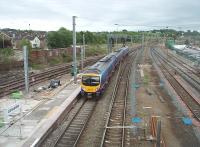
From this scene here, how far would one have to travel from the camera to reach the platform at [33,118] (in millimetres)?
16672

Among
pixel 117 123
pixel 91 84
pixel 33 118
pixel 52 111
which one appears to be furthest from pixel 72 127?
pixel 91 84

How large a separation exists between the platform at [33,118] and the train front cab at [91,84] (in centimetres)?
120

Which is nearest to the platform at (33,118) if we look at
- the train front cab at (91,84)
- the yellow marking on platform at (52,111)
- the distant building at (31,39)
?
the yellow marking on platform at (52,111)

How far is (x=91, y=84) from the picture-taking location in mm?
26750

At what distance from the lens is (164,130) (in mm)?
A: 18547

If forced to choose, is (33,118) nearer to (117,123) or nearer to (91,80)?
(117,123)

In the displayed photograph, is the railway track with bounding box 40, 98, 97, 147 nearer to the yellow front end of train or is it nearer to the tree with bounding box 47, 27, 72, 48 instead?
the yellow front end of train

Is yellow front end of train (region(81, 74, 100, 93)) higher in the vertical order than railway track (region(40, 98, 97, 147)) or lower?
higher

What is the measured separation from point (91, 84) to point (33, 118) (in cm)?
755

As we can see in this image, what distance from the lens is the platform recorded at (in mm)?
16672

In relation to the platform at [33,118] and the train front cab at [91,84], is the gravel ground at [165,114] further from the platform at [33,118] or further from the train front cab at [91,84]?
the platform at [33,118]

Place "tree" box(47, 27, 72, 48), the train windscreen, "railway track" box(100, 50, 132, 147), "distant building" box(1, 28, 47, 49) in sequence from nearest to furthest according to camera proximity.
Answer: "railway track" box(100, 50, 132, 147)
the train windscreen
"tree" box(47, 27, 72, 48)
"distant building" box(1, 28, 47, 49)

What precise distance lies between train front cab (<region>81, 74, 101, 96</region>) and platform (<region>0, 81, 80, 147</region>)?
1198 mm

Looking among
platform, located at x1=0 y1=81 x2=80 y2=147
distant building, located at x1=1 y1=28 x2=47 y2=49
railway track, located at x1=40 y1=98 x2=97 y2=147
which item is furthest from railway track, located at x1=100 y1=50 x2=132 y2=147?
distant building, located at x1=1 y1=28 x2=47 y2=49
